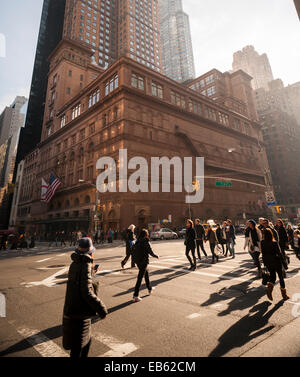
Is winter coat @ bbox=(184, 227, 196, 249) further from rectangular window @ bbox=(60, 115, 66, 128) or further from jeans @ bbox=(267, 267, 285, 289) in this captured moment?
rectangular window @ bbox=(60, 115, 66, 128)

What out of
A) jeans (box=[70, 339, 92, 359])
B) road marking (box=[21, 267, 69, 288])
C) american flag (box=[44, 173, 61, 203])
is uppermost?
american flag (box=[44, 173, 61, 203])

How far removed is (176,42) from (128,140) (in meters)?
141

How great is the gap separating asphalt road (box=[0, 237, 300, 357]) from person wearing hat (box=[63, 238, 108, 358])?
790 mm

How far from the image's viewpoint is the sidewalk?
9.96 ft

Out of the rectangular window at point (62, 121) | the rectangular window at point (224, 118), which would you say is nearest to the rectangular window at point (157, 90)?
the rectangular window at point (224, 118)

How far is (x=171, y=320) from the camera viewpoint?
14.3 feet

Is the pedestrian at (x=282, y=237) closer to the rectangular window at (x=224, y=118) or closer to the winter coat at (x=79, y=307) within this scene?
the winter coat at (x=79, y=307)

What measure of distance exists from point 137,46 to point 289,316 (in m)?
104

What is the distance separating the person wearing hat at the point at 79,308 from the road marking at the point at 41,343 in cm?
95

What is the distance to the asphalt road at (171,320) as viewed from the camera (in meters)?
3.28

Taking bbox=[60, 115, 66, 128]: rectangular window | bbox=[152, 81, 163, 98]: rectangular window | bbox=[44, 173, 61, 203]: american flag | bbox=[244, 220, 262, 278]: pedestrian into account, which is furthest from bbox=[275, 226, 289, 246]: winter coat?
bbox=[60, 115, 66, 128]: rectangular window

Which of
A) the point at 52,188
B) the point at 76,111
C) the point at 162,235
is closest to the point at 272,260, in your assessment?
the point at 162,235

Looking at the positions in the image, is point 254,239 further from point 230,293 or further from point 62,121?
point 62,121

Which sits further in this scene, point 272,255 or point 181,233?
point 181,233
